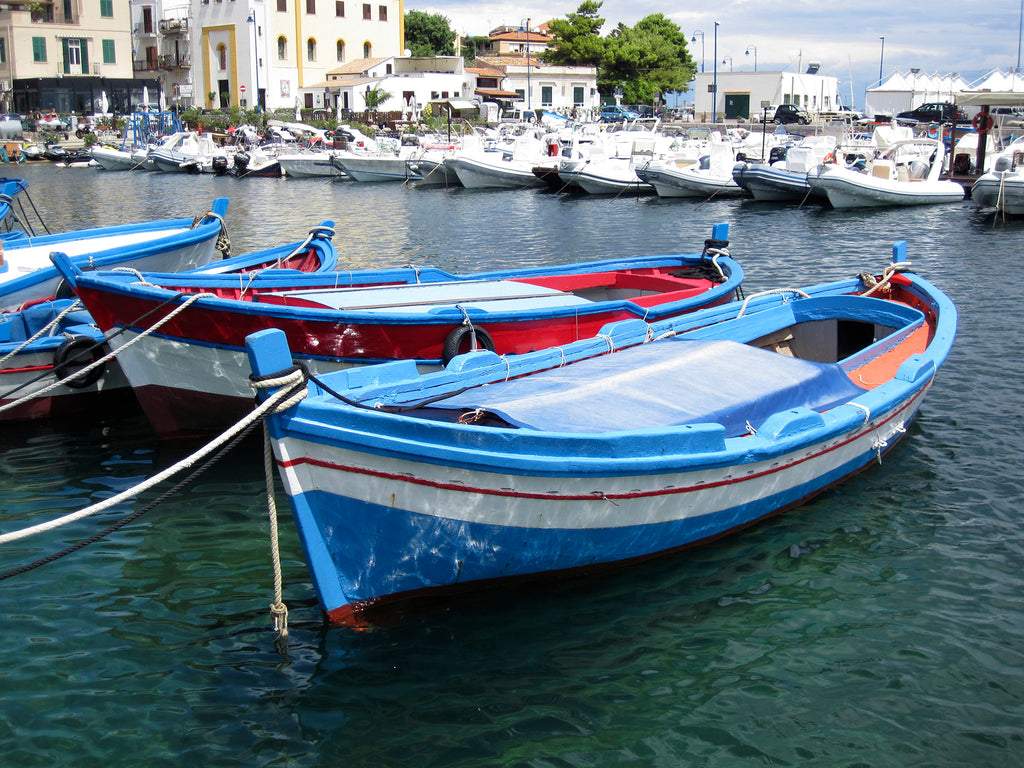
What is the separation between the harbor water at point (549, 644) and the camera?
517 cm

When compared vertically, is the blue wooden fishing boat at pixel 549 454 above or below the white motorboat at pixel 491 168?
below

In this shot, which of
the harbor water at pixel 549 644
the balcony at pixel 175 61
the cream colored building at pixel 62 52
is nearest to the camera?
the harbor water at pixel 549 644

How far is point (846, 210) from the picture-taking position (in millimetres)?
31453

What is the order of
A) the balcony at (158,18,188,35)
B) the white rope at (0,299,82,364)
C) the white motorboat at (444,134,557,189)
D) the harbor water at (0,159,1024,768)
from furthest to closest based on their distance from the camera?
the balcony at (158,18,188,35) < the white motorboat at (444,134,557,189) < the white rope at (0,299,82,364) < the harbor water at (0,159,1024,768)

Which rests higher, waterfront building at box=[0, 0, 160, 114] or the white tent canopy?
waterfront building at box=[0, 0, 160, 114]

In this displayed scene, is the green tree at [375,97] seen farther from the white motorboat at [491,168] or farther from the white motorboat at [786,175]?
the white motorboat at [786,175]

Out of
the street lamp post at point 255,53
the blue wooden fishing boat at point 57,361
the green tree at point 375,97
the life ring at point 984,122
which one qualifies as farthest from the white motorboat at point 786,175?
the street lamp post at point 255,53

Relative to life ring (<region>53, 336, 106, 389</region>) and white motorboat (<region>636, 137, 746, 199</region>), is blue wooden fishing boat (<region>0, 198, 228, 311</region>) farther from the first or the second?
white motorboat (<region>636, 137, 746, 199</region>)

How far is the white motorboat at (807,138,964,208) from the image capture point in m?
31.2

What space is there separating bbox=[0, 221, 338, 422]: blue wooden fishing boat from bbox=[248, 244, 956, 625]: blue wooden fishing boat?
4941 millimetres

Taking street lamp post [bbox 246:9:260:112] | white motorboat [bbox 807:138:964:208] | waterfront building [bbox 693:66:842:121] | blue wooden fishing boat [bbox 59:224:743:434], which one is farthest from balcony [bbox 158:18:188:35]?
blue wooden fishing boat [bbox 59:224:743:434]

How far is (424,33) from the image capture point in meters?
98.2

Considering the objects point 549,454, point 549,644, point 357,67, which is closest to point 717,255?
point 549,454

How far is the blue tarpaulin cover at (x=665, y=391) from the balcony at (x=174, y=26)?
3234 inches
